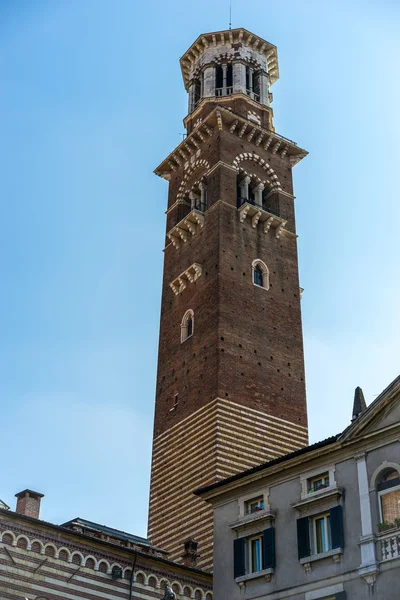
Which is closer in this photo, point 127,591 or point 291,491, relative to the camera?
point 291,491

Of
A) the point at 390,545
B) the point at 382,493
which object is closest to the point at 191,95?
the point at 382,493

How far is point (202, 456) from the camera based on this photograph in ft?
123

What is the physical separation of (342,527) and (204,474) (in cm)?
1715

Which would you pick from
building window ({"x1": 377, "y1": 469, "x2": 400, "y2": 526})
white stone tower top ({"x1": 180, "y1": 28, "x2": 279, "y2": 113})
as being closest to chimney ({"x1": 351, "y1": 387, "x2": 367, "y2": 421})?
Answer: building window ({"x1": 377, "y1": 469, "x2": 400, "y2": 526})

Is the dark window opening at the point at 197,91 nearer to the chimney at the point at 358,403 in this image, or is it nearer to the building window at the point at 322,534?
the chimney at the point at 358,403

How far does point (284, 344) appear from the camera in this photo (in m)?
42.8

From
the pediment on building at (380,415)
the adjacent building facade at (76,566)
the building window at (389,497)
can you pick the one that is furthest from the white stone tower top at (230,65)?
the building window at (389,497)

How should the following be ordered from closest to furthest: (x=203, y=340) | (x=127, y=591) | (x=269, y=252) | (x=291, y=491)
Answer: (x=291, y=491), (x=127, y=591), (x=203, y=340), (x=269, y=252)

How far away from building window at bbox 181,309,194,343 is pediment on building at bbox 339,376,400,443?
879 inches

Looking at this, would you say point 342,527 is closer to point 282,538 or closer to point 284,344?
point 282,538

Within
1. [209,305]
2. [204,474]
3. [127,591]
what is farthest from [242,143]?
[127,591]

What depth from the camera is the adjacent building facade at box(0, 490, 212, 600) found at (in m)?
23.9

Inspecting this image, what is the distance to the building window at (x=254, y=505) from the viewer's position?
2259cm

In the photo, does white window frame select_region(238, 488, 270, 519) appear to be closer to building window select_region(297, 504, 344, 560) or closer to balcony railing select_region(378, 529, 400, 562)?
building window select_region(297, 504, 344, 560)
